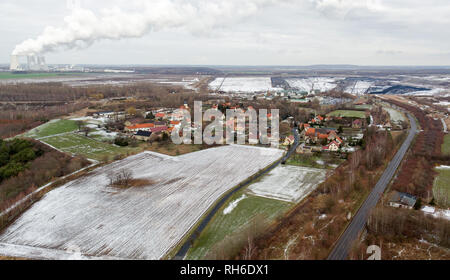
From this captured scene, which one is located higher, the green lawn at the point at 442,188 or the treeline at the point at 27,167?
the treeline at the point at 27,167

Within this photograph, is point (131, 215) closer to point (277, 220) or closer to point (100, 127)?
point (277, 220)

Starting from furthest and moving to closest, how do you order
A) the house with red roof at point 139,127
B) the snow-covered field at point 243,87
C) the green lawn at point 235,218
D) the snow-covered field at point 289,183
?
the snow-covered field at point 243,87, the house with red roof at point 139,127, the snow-covered field at point 289,183, the green lawn at point 235,218

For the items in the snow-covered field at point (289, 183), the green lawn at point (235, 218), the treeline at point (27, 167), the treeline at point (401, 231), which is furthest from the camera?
the treeline at point (27, 167)

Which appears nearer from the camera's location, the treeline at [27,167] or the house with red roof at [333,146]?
the treeline at [27,167]

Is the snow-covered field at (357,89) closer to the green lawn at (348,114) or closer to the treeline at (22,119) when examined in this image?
the green lawn at (348,114)

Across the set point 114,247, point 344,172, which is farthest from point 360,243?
point 114,247

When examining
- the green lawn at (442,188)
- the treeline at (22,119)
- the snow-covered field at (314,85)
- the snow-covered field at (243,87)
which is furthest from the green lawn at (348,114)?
the treeline at (22,119)

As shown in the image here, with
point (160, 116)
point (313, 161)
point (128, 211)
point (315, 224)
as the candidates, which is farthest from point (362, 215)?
point (160, 116)
